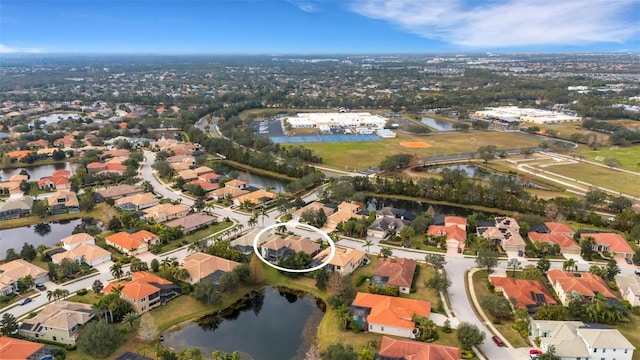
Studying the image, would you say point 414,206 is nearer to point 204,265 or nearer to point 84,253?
point 204,265

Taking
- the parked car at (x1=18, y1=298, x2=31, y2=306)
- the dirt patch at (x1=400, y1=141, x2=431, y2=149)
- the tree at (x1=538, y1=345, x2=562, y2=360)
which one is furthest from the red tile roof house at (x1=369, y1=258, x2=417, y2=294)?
the dirt patch at (x1=400, y1=141, x2=431, y2=149)

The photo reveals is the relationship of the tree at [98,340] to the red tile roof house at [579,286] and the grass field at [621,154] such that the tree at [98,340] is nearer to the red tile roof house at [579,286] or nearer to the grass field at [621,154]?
the red tile roof house at [579,286]

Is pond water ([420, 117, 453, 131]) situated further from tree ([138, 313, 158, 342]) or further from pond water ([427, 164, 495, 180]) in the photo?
tree ([138, 313, 158, 342])

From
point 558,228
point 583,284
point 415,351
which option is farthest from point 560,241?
point 415,351

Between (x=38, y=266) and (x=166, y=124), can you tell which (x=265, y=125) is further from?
(x=38, y=266)

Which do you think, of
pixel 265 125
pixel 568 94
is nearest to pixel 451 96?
pixel 568 94

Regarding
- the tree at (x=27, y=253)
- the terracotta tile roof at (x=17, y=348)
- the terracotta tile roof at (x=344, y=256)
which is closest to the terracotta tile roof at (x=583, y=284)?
the terracotta tile roof at (x=344, y=256)
